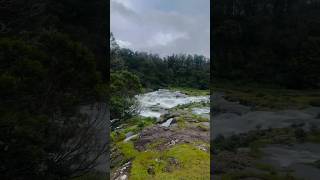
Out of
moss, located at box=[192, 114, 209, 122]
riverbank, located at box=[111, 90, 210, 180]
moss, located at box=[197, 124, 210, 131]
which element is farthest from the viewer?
moss, located at box=[192, 114, 209, 122]

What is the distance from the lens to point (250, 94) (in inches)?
267

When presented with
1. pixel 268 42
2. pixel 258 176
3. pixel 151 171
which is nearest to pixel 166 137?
pixel 151 171

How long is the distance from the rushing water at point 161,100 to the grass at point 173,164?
3.20 feet

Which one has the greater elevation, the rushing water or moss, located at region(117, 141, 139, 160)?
the rushing water

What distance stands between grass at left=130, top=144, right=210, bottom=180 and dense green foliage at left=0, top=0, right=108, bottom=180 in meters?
1.65

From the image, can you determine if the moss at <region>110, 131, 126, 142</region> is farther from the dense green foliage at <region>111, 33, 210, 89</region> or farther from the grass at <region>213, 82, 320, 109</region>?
the grass at <region>213, 82, 320, 109</region>

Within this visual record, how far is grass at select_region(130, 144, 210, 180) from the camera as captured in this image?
5523 mm

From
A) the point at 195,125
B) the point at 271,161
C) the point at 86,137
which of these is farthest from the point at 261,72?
the point at 86,137

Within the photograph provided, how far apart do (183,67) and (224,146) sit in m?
1.56

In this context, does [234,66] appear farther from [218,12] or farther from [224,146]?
[224,146]

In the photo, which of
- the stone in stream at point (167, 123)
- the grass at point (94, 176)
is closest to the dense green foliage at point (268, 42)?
the stone in stream at point (167, 123)

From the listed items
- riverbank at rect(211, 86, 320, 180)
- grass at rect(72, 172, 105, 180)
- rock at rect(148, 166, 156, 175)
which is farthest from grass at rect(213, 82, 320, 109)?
grass at rect(72, 172, 105, 180)

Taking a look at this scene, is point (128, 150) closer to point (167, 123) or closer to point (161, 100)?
point (167, 123)

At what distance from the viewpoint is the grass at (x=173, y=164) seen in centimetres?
552
